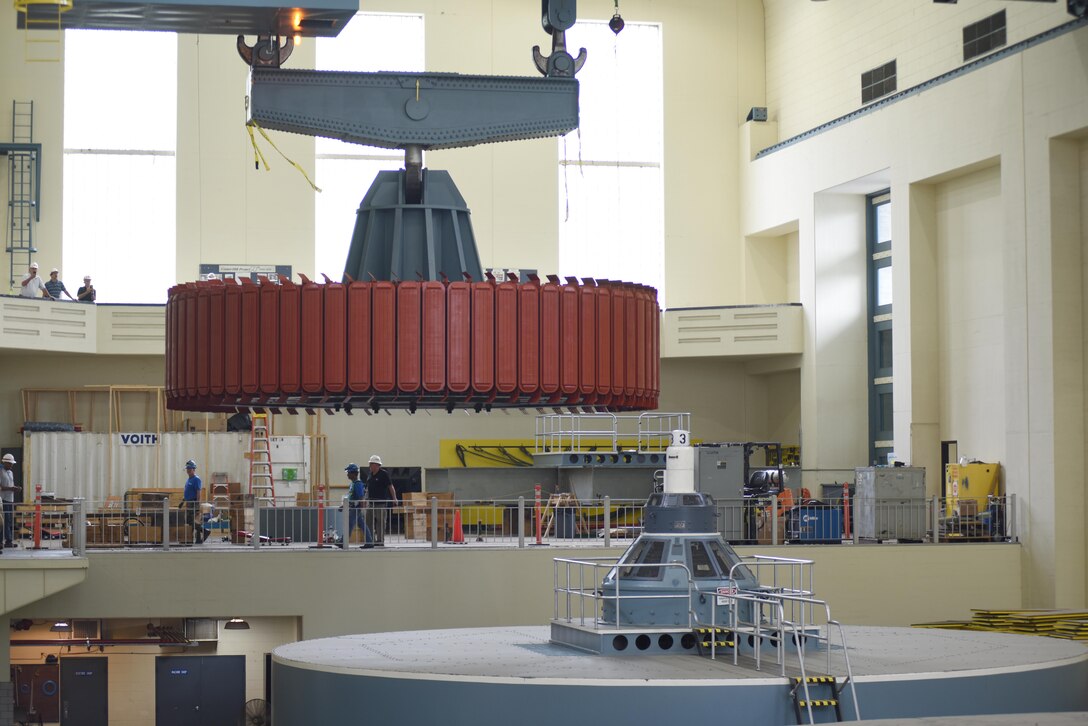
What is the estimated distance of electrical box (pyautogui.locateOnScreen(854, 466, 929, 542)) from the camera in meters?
28.2

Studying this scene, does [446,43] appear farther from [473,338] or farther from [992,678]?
[992,678]

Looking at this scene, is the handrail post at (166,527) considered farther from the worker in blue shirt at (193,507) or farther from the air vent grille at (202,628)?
the air vent grille at (202,628)

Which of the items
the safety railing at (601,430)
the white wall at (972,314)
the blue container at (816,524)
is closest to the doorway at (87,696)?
the safety railing at (601,430)

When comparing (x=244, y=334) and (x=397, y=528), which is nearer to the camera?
(x=244, y=334)

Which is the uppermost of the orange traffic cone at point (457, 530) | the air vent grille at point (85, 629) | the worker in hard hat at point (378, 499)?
the worker in hard hat at point (378, 499)

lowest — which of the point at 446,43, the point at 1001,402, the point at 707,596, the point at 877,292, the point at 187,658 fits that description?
the point at 187,658

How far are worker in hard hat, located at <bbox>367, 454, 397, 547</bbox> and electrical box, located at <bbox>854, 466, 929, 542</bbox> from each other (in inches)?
342

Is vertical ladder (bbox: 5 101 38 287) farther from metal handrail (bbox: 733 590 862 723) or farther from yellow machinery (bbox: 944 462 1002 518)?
metal handrail (bbox: 733 590 862 723)

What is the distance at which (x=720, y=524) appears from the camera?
27.9 metres

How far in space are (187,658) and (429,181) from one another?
11789mm

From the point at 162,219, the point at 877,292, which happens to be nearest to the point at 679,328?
the point at 877,292

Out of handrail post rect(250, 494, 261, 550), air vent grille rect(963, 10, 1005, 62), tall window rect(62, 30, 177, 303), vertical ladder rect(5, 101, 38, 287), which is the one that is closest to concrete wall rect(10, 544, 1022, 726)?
handrail post rect(250, 494, 261, 550)

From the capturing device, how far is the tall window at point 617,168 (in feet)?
130

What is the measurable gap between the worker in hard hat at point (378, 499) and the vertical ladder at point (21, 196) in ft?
46.8
